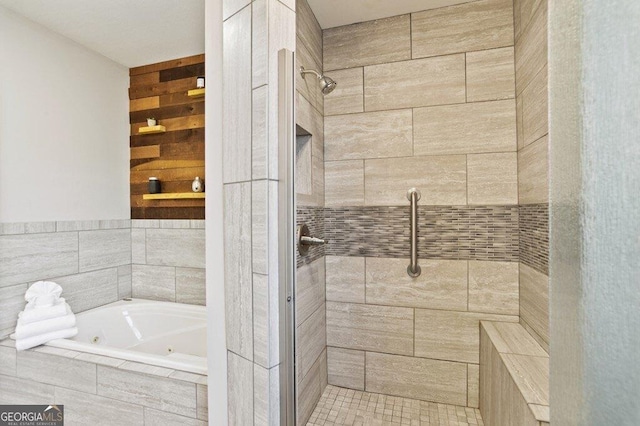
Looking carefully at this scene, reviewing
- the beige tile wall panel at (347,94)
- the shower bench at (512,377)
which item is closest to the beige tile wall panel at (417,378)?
the shower bench at (512,377)

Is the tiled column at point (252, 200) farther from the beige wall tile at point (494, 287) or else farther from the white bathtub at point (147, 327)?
the beige wall tile at point (494, 287)

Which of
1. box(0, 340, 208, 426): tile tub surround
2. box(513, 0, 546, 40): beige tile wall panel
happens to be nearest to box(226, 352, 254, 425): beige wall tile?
box(0, 340, 208, 426): tile tub surround

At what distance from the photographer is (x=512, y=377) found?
1.15 meters

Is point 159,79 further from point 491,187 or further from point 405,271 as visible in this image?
point 491,187

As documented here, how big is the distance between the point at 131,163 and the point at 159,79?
2.49 ft

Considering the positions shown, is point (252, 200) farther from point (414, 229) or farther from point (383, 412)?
point (383, 412)

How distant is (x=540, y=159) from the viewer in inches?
54.3

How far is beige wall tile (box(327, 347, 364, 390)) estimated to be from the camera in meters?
2.01

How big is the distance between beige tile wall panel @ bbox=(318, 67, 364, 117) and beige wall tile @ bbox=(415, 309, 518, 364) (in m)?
1.41

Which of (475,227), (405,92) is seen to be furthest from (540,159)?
(405,92)

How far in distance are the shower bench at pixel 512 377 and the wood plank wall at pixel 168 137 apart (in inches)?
83.4

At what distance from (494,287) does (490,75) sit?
127 cm

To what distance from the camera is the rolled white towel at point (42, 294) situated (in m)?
1.77

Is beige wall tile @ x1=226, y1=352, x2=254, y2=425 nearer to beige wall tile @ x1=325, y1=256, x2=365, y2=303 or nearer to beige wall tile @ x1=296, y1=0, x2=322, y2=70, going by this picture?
beige wall tile @ x1=325, y1=256, x2=365, y2=303
